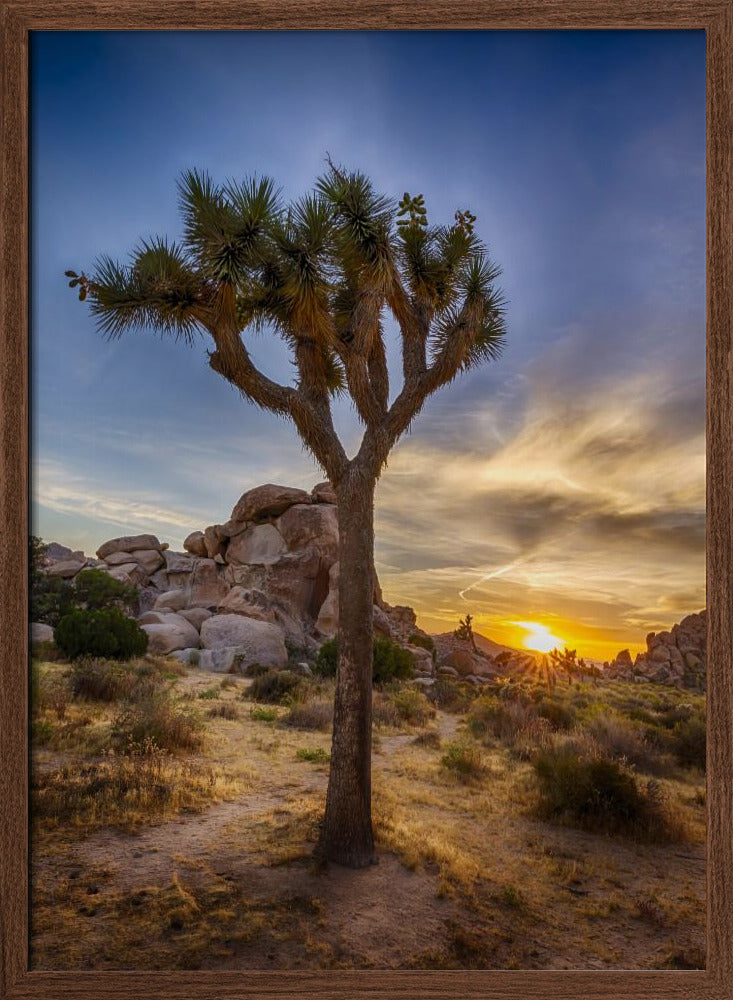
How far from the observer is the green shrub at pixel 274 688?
1030 centimetres

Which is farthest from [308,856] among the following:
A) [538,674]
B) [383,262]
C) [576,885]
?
[538,674]

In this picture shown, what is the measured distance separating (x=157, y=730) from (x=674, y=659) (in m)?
7.75

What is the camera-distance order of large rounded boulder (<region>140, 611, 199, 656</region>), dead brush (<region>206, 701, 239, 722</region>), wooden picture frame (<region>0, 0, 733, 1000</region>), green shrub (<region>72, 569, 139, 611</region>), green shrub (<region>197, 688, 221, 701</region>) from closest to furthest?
wooden picture frame (<region>0, 0, 733, 1000</region>), dead brush (<region>206, 701, 239, 722</region>), green shrub (<region>197, 688, 221, 701</region>), large rounded boulder (<region>140, 611, 199, 656</region>), green shrub (<region>72, 569, 139, 611</region>)

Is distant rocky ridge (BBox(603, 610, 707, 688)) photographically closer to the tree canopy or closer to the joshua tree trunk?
the joshua tree trunk

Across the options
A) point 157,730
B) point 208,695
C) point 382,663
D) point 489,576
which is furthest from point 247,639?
point 489,576

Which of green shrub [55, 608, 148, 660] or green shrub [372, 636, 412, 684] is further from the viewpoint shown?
green shrub [372, 636, 412, 684]

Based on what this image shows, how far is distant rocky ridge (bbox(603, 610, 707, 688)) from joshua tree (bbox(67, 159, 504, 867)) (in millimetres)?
2143

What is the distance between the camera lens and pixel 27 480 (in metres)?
3.12

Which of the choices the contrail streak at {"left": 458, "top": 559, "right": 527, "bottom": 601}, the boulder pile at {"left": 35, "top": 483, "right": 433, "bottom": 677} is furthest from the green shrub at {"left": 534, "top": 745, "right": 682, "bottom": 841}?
the boulder pile at {"left": 35, "top": 483, "right": 433, "bottom": 677}

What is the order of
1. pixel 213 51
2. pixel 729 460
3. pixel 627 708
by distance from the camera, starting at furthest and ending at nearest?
pixel 627 708
pixel 213 51
pixel 729 460

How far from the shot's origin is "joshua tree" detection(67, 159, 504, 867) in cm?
423

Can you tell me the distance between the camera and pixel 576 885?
4.27m

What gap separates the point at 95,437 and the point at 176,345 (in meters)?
1.92

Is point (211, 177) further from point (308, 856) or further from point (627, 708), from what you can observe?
point (627, 708)
